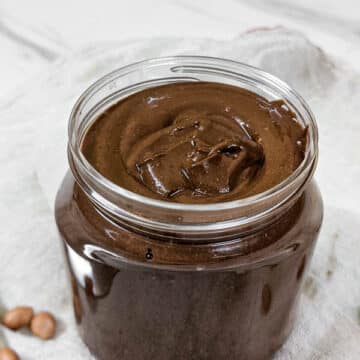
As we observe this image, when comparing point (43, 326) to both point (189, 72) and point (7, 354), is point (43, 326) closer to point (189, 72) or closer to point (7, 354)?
point (7, 354)

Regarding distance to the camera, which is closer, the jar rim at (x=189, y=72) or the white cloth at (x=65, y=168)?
the jar rim at (x=189, y=72)

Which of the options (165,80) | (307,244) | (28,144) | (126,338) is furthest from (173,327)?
(28,144)

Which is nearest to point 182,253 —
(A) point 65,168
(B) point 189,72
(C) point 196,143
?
(C) point 196,143

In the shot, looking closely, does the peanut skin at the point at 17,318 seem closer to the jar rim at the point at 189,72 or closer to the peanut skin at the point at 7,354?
the peanut skin at the point at 7,354

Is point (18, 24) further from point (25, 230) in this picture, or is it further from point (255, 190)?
point (255, 190)

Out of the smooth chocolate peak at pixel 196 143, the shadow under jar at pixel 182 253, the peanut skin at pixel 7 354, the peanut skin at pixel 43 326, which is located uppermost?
the smooth chocolate peak at pixel 196 143

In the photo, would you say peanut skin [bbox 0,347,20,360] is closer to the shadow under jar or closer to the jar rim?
the shadow under jar

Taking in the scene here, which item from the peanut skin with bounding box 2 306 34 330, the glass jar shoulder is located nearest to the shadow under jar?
the glass jar shoulder

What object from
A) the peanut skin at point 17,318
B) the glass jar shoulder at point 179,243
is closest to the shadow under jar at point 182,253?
the glass jar shoulder at point 179,243
